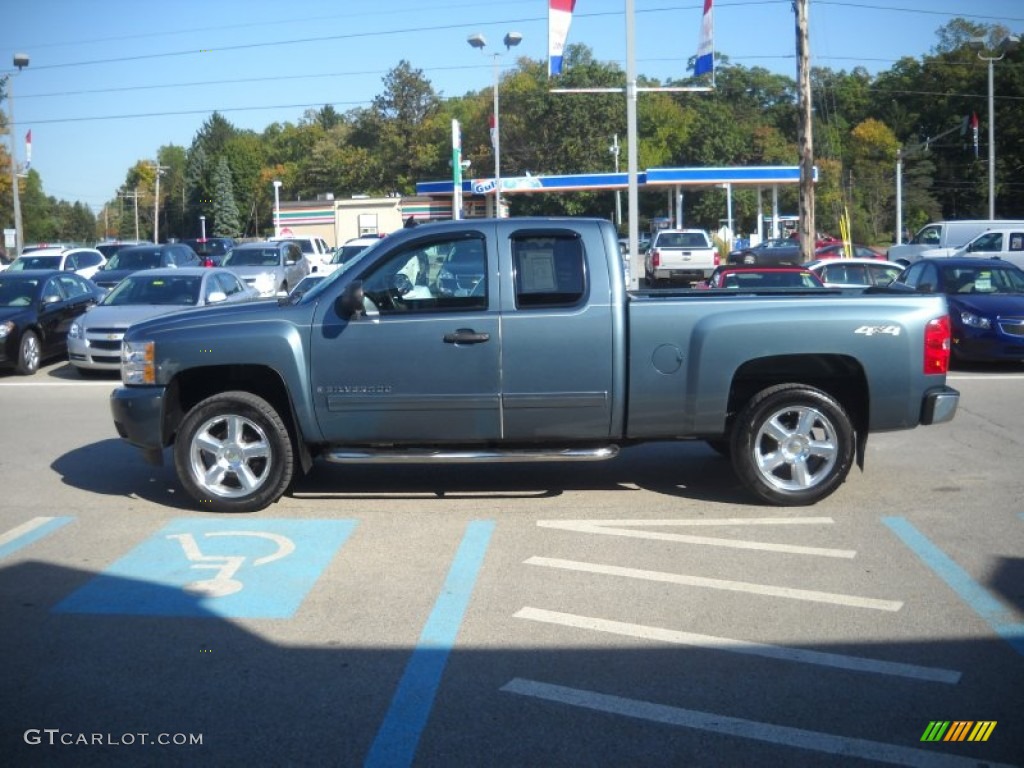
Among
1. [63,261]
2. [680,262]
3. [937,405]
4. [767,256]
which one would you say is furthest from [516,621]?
[767,256]

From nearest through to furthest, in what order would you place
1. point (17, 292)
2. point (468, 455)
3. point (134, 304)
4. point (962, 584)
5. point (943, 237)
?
point (962, 584)
point (468, 455)
point (134, 304)
point (17, 292)
point (943, 237)

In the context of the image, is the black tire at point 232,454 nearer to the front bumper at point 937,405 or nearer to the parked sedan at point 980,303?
the front bumper at point 937,405

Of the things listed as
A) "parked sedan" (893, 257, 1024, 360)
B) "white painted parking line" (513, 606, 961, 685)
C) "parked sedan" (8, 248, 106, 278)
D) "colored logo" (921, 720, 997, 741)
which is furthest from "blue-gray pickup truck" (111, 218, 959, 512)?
"parked sedan" (8, 248, 106, 278)

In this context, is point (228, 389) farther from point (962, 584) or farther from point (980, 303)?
point (980, 303)

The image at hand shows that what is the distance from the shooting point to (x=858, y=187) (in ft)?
233

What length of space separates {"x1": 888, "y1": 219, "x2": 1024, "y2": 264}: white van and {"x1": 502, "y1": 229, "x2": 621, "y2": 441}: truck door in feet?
91.1

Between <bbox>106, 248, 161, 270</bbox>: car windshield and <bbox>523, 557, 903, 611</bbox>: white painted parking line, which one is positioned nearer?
<bbox>523, 557, 903, 611</bbox>: white painted parking line

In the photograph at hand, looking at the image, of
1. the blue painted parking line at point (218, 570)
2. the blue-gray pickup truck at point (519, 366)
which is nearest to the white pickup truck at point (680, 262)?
the blue-gray pickup truck at point (519, 366)

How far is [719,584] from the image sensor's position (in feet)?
19.5

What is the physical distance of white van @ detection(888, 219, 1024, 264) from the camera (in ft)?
109

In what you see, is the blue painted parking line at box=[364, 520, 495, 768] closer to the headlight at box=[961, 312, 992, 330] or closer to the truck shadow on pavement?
the truck shadow on pavement

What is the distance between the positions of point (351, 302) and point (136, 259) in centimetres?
2023

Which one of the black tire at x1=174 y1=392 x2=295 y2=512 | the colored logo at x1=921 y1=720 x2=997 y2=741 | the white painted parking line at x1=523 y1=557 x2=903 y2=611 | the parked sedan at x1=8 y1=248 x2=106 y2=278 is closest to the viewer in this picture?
the colored logo at x1=921 y1=720 x2=997 y2=741

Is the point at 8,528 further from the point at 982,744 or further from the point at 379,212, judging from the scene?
the point at 379,212
